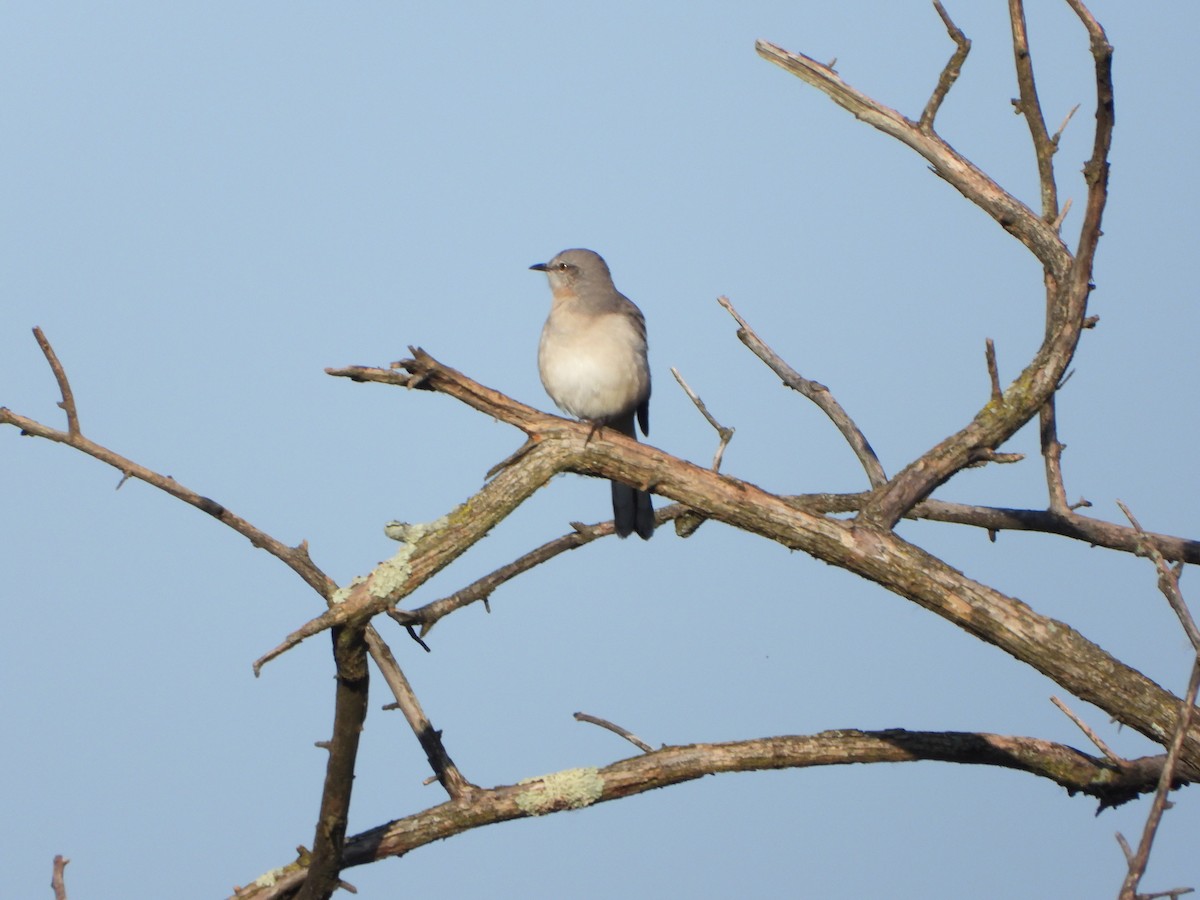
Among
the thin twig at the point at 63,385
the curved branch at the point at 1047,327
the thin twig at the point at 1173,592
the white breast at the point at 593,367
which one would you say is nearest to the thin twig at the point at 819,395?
the white breast at the point at 593,367

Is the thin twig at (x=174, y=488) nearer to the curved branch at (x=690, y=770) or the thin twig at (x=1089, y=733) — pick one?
the curved branch at (x=690, y=770)

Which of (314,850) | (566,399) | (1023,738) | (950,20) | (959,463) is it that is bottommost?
(314,850)

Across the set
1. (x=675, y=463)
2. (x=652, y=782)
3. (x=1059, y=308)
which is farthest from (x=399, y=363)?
(x=1059, y=308)

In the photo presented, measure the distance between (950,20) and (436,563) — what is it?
145 inches

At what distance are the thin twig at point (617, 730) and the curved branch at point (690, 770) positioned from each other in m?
0.08

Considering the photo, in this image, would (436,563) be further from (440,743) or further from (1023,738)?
(1023,738)

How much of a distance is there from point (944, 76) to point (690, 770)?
11.5ft

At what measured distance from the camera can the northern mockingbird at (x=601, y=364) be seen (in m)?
7.31

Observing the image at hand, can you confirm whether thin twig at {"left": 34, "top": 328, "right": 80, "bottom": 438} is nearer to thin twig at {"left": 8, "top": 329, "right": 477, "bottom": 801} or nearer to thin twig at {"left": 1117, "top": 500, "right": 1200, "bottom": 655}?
thin twig at {"left": 8, "top": 329, "right": 477, "bottom": 801}

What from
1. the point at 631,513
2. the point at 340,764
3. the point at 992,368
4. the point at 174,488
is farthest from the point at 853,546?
the point at 174,488

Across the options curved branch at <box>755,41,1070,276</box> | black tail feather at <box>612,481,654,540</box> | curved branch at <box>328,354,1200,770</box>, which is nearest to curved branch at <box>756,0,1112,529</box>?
curved branch at <box>755,41,1070,276</box>

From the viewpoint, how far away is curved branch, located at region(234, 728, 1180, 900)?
5.41 metres

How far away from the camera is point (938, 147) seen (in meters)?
6.51

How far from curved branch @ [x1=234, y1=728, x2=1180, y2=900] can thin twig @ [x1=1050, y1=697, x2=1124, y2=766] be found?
0.04 meters
